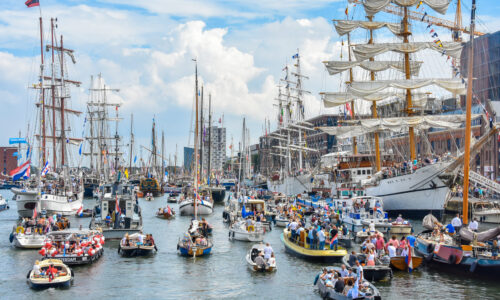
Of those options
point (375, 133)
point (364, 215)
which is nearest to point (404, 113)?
point (375, 133)

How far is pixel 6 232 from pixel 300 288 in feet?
122

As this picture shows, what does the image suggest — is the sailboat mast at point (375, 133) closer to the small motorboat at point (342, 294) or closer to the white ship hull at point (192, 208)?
the white ship hull at point (192, 208)

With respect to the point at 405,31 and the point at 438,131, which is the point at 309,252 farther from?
the point at 438,131

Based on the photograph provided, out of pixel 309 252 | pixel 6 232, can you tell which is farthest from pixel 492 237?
pixel 6 232

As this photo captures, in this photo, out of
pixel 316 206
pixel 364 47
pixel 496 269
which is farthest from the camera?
pixel 364 47

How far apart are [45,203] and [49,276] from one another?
38.9 meters

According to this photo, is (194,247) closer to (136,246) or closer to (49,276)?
(136,246)

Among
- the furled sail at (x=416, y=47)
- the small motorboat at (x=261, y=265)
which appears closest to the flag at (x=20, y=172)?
the small motorboat at (x=261, y=265)

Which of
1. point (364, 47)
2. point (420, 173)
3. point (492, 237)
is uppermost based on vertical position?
point (364, 47)

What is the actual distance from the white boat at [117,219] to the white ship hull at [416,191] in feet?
102

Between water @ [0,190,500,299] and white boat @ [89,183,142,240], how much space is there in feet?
13.6

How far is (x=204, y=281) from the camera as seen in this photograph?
32000 millimetres

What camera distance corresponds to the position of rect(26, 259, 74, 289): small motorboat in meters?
29.0

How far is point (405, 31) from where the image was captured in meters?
74.8
